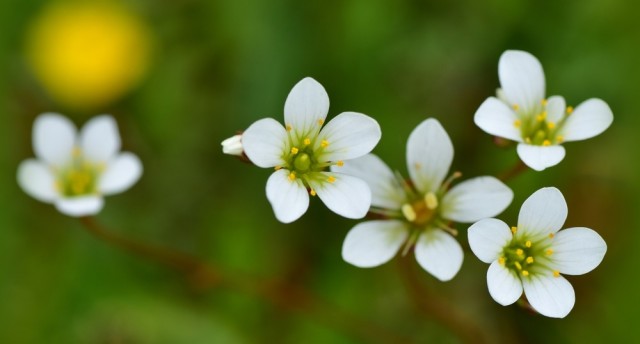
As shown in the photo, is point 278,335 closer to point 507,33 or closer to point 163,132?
point 163,132

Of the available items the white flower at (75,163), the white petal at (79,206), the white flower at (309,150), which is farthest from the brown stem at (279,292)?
the white flower at (309,150)

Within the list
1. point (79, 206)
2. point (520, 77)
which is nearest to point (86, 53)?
point (79, 206)

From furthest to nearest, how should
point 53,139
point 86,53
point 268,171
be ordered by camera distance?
point 86,53 → point 268,171 → point 53,139

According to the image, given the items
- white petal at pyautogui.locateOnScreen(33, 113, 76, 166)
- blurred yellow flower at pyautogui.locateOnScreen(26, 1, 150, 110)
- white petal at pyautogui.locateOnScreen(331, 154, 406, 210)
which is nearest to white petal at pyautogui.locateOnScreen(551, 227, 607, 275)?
white petal at pyautogui.locateOnScreen(331, 154, 406, 210)

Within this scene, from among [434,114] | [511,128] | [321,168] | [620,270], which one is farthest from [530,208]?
[434,114]

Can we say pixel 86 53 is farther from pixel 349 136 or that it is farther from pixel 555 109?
pixel 555 109
